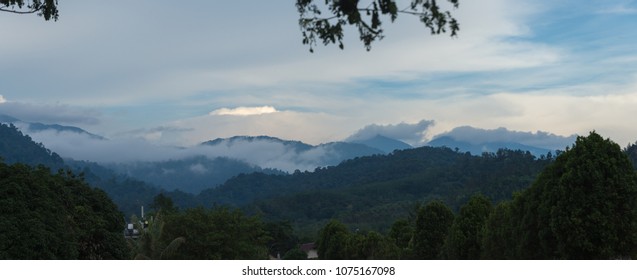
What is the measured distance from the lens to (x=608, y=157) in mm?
25547

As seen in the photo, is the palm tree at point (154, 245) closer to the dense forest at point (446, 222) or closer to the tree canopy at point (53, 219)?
the dense forest at point (446, 222)

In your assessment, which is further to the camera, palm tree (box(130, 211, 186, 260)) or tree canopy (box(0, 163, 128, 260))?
palm tree (box(130, 211, 186, 260))

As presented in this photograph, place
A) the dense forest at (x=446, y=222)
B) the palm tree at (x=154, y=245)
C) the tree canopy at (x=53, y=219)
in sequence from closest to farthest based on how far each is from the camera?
the tree canopy at (x=53, y=219), the dense forest at (x=446, y=222), the palm tree at (x=154, y=245)

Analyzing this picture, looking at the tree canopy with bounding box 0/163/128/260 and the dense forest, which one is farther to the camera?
the dense forest

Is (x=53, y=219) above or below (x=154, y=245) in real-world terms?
above

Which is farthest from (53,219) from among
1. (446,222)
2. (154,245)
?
(446,222)

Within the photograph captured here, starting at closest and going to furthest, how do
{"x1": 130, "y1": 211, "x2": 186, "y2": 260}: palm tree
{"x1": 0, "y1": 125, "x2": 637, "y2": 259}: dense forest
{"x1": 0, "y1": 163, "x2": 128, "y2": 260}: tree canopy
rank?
1. {"x1": 0, "y1": 163, "x2": 128, "y2": 260}: tree canopy
2. {"x1": 0, "y1": 125, "x2": 637, "y2": 259}: dense forest
3. {"x1": 130, "y1": 211, "x2": 186, "y2": 260}: palm tree

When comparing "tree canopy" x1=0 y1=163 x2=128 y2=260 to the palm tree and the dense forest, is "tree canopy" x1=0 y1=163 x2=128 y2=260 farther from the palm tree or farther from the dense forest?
the palm tree

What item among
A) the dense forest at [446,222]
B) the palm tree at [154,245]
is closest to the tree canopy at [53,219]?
the dense forest at [446,222]

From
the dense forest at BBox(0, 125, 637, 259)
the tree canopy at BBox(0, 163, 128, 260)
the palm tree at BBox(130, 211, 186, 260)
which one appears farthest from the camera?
the palm tree at BBox(130, 211, 186, 260)

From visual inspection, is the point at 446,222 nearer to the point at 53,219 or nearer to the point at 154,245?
the point at 154,245

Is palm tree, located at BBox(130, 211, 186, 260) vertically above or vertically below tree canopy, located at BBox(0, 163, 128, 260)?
below

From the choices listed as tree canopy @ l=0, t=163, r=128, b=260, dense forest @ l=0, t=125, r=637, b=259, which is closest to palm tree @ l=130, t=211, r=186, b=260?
dense forest @ l=0, t=125, r=637, b=259
